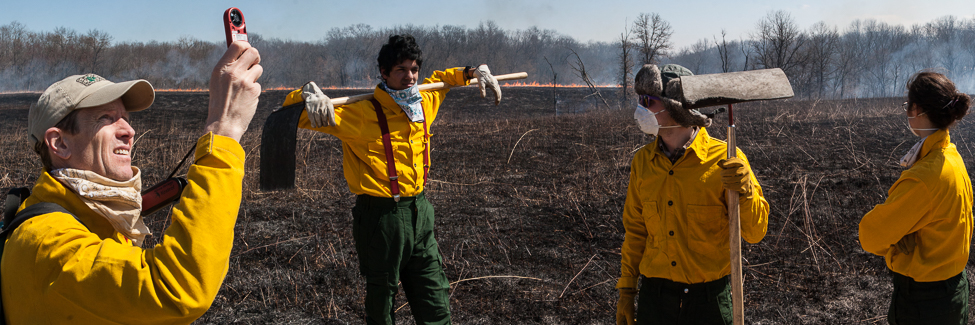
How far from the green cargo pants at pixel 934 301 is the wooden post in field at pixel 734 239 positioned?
938 mm

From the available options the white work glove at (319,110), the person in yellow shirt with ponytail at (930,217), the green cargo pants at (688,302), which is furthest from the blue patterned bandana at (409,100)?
the person in yellow shirt with ponytail at (930,217)

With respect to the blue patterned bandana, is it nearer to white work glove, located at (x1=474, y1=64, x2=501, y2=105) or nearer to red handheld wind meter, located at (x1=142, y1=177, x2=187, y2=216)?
white work glove, located at (x1=474, y1=64, x2=501, y2=105)

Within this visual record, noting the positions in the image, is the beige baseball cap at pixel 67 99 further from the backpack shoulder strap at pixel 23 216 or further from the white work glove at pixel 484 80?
the white work glove at pixel 484 80

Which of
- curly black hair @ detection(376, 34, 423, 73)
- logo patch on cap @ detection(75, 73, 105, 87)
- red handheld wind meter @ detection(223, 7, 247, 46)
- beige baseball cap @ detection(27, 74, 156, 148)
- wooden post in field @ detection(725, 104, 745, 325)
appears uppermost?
curly black hair @ detection(376, 34, 423, 73)

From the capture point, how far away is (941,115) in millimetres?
2445

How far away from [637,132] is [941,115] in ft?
31.1

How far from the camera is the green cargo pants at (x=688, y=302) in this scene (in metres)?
2.42

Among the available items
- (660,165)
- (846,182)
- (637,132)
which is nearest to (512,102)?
(637,132)

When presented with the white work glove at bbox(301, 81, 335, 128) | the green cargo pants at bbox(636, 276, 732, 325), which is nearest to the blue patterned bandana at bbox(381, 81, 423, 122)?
the white work glove at bbox(301, 81, 335, 128)

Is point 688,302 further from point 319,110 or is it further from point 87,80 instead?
point 87,80

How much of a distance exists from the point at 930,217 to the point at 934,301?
40 cm

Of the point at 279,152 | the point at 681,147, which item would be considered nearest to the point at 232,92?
the point at 279,152

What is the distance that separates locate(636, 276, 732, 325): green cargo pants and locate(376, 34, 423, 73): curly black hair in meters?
1.98

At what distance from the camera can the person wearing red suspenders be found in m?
3.24
